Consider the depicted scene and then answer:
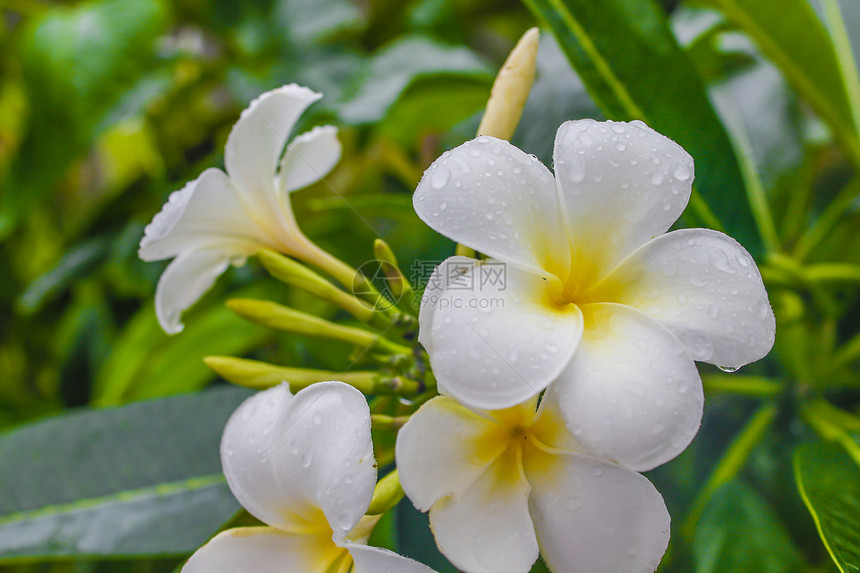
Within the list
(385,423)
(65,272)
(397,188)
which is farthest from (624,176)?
(65,272)

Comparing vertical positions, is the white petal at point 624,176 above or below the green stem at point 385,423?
above

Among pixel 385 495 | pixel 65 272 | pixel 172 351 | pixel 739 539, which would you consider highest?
pixel 385 495

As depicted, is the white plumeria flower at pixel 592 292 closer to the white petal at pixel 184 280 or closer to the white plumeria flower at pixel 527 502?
the white plumeria flower at pixel 527 502

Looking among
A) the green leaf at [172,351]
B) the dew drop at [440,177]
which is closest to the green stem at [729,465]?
the dew drop at [440,177]

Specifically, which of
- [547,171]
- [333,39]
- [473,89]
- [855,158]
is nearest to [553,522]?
[547,171]

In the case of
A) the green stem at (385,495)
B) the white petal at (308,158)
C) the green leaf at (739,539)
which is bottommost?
the green leaf at (739,539)

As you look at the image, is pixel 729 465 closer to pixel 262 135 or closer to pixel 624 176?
pixel 624 176

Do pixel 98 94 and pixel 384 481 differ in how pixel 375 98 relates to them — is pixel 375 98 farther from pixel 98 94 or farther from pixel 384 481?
pixel 384 481
